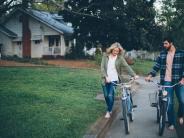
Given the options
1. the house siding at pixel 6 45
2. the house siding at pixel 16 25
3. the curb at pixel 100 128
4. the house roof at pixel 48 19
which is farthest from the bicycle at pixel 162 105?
the house siding at pixel 6 45

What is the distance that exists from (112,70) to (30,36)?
37384 mm

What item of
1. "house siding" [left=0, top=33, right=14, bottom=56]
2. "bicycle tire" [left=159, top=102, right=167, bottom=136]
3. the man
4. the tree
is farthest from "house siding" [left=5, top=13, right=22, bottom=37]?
"bicycle tire" [left=159, top=102, right=167, bottom=136]

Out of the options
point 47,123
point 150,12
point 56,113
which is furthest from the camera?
point 150,12

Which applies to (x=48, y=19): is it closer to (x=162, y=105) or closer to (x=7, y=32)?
(x=7, y=32)

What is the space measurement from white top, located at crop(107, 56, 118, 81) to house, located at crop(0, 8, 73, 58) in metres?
35.1

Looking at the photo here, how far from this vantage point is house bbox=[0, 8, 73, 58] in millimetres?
45906

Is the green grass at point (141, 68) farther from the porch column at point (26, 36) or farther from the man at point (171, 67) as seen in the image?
the man at point (171, 67)

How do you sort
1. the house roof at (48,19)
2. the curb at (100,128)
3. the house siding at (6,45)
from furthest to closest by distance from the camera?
1. the house siding at (6,45)
2. the house roof at (48,19)
3. the curb at (100,128)

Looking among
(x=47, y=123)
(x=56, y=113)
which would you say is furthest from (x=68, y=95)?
(x=47, y=123)

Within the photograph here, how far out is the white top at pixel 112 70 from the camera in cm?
1012

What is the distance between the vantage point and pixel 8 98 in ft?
40.1

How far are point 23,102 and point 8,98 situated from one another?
36.2 inches

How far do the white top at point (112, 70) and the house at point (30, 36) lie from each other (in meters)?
35.1

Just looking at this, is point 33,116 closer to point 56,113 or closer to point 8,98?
point 56,113
